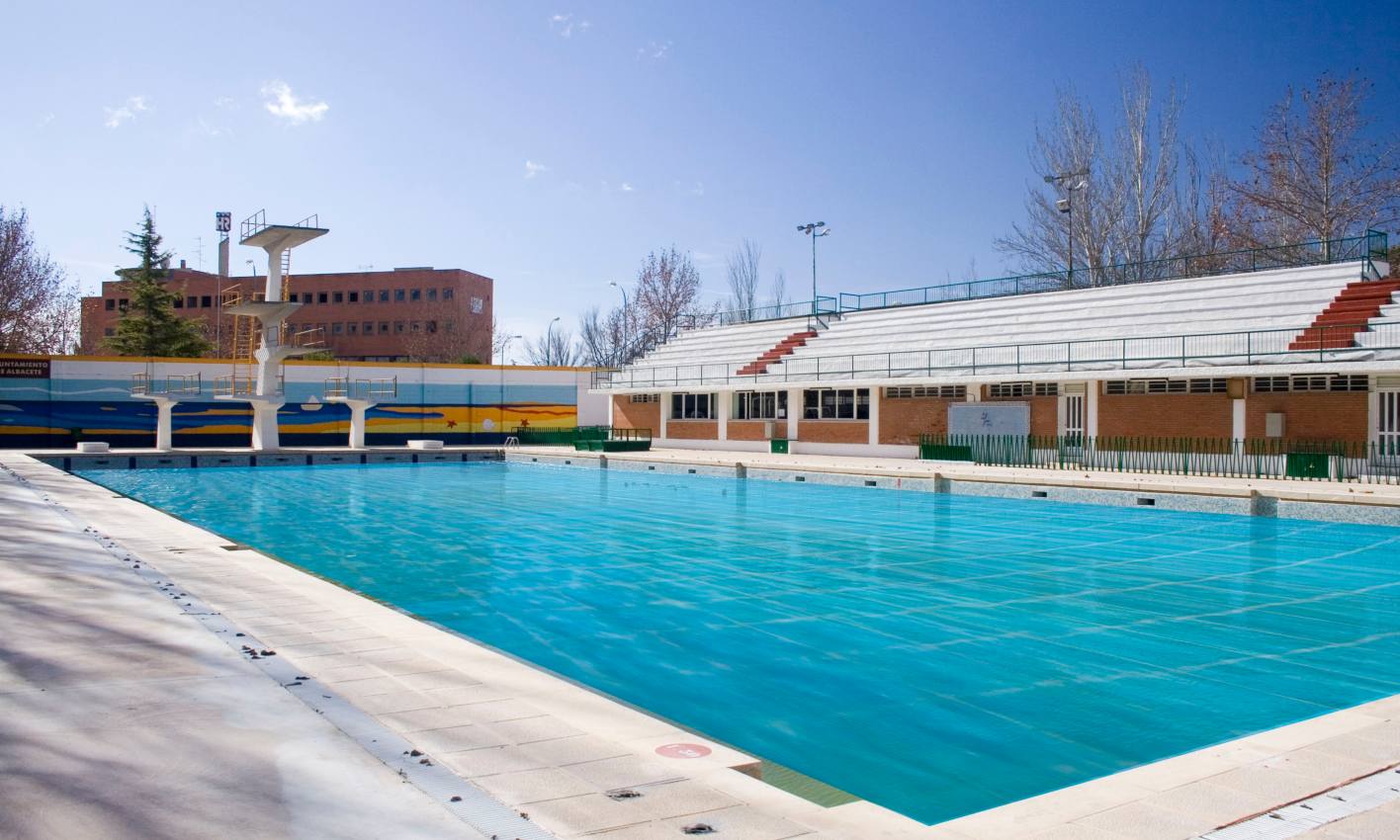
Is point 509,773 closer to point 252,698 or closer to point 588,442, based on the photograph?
point 252,698

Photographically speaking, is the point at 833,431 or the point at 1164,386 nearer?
the point at 1164,386

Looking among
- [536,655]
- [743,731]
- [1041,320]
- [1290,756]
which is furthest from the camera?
[1041,320]

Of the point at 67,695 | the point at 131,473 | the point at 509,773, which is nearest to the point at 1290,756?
the point at 509,773

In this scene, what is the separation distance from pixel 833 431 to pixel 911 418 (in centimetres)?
372

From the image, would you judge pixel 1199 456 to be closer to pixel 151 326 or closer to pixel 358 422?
pixel 358 422

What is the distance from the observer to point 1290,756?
15.2 ft

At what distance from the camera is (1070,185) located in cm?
4556

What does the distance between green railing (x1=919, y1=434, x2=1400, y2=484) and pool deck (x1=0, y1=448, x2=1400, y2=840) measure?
18.7 metres

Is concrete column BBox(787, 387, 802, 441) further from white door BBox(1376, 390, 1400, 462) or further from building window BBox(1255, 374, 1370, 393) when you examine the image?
white door BBox(1376, 390, 1400, 462)

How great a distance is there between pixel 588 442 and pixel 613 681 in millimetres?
28941

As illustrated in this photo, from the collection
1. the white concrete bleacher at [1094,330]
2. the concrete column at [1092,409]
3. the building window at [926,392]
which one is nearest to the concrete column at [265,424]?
the white concrete bleacher at [1094,330]

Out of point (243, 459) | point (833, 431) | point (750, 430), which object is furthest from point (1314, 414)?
point (243, 459)

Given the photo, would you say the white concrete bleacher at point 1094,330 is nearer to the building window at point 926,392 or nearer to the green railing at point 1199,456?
the building window at point 926,392

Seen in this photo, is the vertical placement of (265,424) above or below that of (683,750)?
above
